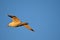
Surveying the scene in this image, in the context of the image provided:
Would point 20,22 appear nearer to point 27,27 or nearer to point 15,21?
point 15,21

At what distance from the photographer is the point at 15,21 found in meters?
17.1

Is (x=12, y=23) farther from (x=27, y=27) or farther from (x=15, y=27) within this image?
(x=27, y=27)

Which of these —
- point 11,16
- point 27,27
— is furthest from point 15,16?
point 27,27

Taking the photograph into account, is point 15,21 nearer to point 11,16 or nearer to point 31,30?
point 11,16

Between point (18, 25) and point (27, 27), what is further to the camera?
point (27, 27)

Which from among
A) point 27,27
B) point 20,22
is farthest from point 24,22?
point 27,27

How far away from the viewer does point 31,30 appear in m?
18.8

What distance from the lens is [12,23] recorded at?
56.2 ft

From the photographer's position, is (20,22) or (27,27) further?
(27,27)

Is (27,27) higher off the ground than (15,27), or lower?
higher

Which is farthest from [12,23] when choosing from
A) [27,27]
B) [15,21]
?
[27,27]

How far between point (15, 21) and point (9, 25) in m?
0.59

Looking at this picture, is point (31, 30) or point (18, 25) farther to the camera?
point (31, 30)

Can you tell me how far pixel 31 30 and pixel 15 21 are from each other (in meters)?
2.21
